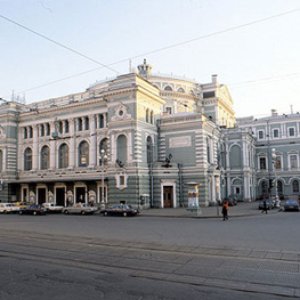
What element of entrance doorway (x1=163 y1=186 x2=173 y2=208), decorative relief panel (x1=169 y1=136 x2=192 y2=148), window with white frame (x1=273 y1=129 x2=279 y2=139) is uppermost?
window with white frame (x1=273 y1=129 x2=279 y2=139)

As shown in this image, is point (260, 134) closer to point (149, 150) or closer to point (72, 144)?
point (149, 150)

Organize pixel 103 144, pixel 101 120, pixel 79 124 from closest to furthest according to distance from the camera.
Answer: pixel 103 144 < pixel 101 120 < pixel 79 124

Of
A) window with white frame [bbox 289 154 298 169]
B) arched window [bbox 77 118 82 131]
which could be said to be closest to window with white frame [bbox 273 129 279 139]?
window with white frame [bbox 289 154 298 169]

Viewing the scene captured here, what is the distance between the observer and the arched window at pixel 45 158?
5081 cm

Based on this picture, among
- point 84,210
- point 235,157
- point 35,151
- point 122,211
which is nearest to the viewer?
point 122,211

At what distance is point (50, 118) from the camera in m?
50.6

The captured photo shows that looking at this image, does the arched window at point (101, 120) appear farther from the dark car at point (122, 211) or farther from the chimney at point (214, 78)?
the chimney at point (214, 78)

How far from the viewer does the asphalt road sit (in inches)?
298

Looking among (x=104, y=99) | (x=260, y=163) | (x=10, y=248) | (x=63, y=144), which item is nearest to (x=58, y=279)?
Answer: (x=10, y=248)

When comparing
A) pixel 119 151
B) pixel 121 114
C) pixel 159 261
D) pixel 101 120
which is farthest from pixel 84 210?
pixel 159 261

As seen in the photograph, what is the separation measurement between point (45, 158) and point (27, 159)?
151 inches

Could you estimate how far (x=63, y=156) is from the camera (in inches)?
1957

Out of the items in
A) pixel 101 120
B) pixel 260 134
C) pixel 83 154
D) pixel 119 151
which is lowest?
pixel 119 151

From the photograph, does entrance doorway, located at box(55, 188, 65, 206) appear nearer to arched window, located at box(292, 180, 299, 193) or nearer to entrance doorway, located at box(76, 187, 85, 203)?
entrance doorway, located at box(76, 187, 85, 203)
